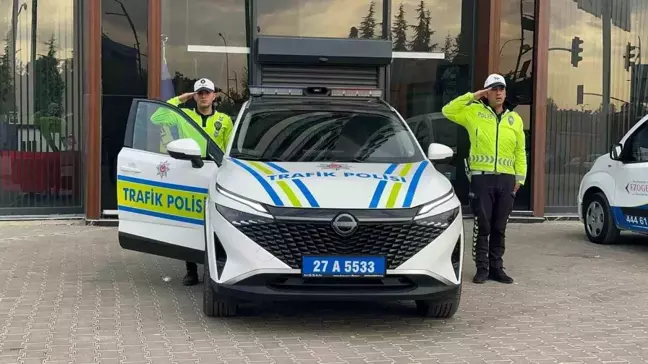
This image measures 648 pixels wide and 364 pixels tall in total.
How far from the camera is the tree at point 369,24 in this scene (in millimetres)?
11969

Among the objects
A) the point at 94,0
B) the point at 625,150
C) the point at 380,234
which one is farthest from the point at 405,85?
the point at 380,234

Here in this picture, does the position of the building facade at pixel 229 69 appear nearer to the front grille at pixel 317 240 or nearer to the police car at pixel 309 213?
the police car at pixel 309 213

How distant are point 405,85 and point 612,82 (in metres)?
3.92

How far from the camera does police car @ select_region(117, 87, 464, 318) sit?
502cm

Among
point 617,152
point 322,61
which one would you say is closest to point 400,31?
point 322,61

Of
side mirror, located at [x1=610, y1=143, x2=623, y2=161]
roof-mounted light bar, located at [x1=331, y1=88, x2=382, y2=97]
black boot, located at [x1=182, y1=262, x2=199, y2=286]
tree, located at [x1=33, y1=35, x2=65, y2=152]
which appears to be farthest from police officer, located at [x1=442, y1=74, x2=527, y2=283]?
tree, located at [x1=33, y1=35, x2=65, y2=152]

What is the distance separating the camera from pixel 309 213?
16.4ft

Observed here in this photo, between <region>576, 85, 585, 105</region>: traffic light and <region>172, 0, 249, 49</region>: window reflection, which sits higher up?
<region>172, 0, 249, 49</region>: window reflection

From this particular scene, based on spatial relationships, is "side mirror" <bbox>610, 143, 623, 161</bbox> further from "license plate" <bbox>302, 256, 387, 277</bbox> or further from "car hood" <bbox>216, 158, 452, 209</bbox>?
"license plate" <bbox>302, 256, 387, 277</bbox>

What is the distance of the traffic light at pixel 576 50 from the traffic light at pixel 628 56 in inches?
37.9

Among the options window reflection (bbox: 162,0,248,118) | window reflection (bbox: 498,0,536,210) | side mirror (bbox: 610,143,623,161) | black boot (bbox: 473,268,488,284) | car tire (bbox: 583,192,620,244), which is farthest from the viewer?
window reflection (bbox: 498,0,536,210)

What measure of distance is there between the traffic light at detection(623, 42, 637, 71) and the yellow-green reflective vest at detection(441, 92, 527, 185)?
7.19 meters

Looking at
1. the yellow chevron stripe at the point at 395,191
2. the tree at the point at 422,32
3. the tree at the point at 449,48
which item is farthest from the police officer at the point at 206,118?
the tree at the point at 449,48

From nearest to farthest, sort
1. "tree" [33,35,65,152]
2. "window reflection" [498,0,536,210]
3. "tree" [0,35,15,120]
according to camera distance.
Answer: "tree" [0,35,15,120] < "tree" [33,35,65,152] < "window reflection" [498,0,536,210]
